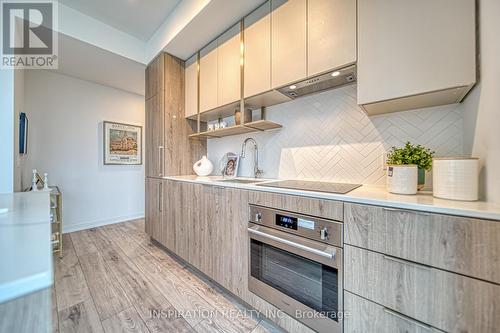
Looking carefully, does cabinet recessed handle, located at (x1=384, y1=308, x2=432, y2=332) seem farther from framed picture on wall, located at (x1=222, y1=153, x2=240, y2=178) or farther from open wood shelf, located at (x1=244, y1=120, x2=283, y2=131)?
framed picture on wall, located at (x1=222, y1=153, x2=240, y2=178)

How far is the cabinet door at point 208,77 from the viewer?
2113 mm

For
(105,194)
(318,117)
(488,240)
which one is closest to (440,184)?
(488,240)

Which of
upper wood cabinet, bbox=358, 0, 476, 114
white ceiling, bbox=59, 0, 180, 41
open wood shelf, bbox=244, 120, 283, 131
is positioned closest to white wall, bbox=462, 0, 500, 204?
upper wood cabinet, bbox=358, 0, 476, 114

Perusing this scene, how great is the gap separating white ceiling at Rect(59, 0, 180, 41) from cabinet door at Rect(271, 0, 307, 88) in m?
1.24

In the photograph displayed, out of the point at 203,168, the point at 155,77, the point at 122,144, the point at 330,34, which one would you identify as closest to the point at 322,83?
the point at 330,34

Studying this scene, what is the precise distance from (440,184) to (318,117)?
98cm

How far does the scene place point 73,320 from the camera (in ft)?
4.46

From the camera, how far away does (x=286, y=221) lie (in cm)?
120

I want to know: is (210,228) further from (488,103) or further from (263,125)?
(488,103)

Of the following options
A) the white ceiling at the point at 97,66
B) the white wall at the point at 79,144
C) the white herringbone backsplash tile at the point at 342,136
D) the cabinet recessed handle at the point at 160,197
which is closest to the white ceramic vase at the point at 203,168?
the cabinet recessed handle at the point at 160,197

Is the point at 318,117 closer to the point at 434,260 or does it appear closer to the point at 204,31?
the point at 434,260

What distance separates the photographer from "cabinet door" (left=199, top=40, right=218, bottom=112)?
2113 mm

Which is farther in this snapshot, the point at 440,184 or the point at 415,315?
the point at 440,184

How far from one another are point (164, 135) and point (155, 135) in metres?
0.24
